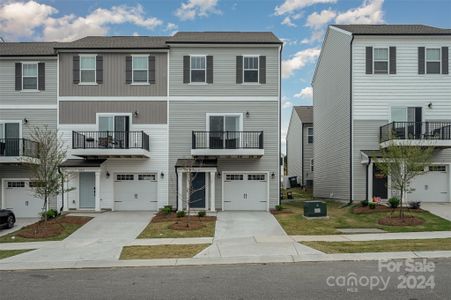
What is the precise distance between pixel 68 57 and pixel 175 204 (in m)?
10.4

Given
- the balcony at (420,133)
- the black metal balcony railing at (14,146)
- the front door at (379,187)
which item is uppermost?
the balcony at (420,133)

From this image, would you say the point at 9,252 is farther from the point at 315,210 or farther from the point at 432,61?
the point at 432,61

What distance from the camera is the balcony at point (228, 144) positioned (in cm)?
2175

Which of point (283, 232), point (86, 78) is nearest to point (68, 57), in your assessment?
point (86, 78)

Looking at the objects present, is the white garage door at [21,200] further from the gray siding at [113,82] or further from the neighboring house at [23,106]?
the gray siding at [113,82]

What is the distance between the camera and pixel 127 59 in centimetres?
2328

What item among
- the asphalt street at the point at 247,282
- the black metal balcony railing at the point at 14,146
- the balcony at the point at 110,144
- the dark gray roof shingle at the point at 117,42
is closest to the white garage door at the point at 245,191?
the balcony at the point at 110,144

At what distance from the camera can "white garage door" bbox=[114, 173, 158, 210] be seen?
23125 millimetres

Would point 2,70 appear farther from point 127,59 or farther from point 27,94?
point 127,59

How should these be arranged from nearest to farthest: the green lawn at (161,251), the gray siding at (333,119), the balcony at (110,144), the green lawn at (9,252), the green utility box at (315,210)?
the green lawn at (161,251) → the green lawn at (9,252) → the green utility box at (315,210) → the balcony at (110,144) → the gray siding at (333,119)

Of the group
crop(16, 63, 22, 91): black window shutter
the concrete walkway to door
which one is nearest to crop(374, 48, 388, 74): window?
the concrete walkway to door

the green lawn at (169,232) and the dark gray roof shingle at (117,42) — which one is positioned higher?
the dark gray roof shingle at (117,42)

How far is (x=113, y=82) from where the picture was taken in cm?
2325

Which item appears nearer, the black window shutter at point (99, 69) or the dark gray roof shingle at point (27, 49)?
the black window shutter at point (99, 69)
